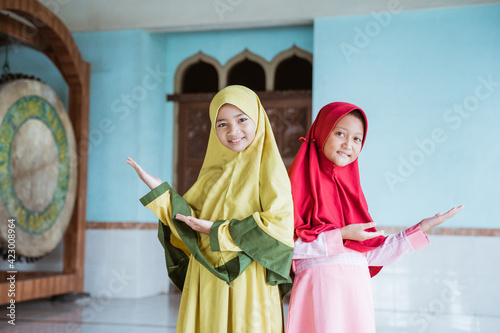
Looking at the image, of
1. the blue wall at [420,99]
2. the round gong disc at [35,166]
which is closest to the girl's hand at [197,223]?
the round gong disc at [35,166]

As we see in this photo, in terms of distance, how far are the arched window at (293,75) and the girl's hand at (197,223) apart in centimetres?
365

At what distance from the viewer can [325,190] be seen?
6.16ft

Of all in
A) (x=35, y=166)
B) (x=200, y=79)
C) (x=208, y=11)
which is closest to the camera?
(x=35, y=166)

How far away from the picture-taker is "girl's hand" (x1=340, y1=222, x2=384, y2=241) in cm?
171

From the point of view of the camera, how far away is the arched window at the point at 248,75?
524cm

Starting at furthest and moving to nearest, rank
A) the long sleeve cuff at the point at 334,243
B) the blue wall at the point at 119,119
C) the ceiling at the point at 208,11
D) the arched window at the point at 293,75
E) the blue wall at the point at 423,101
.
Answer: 1. the arched window at the point at 293,75
2. the blue wall at the point at 119,119
3. the ceiling at the point at 208,11
4. the blue wall at the point at 423,101
5. the long sleeve cuff at the point at 334,243

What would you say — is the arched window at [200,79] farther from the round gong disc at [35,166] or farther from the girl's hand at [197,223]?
the girl's hand at [197,223]

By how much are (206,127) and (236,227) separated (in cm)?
372

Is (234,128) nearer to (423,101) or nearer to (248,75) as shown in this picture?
(423,101)

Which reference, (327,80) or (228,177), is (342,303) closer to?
(228,177)

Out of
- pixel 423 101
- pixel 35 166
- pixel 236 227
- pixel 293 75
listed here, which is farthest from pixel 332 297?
pixel 293 75

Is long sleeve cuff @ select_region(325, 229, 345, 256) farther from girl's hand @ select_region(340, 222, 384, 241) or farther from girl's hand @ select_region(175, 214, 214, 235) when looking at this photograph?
girl's hand @ select_region(175, 214, 214, 235)

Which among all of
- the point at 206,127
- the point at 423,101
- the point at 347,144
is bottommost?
the point at 347,144

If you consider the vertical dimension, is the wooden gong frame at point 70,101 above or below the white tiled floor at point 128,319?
above
